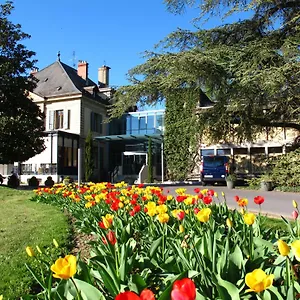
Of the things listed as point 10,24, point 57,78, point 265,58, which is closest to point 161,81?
point 265,58

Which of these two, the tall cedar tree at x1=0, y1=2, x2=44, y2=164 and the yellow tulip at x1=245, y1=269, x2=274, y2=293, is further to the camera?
the tall cedar tree at x1=0, y1=2, x2=44, y2=164

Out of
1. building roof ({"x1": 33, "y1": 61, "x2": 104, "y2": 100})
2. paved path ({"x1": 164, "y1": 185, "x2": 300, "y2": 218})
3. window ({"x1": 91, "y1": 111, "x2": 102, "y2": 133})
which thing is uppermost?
building roof ({"x1": 33, "y1": 61, "x2": 104, "y2": 100})

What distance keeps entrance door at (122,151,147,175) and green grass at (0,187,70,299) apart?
24.6 meters

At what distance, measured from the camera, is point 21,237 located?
18.7ft

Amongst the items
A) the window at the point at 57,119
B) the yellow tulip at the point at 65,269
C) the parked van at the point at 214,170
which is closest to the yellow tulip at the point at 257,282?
the yellow tulip at the point at 65,269

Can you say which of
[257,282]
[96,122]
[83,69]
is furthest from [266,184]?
[83,69]

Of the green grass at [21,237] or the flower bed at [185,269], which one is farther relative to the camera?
the green grass at [21,237]

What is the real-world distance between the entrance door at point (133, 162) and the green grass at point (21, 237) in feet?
80.9

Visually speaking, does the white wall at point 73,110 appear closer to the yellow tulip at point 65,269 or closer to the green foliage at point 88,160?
the green foliage at point 88,160

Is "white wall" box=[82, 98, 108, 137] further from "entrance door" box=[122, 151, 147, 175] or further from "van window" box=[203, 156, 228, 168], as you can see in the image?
"van window" box=[203, 156, 228, 168]

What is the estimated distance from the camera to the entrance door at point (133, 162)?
34594mm

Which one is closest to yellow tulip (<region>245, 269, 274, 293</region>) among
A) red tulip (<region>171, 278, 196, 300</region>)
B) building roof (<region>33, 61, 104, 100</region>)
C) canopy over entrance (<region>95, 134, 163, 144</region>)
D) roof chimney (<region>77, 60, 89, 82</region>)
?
red tulip (<region>171, 278, 196, 300</region>)

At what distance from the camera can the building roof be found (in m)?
34.5

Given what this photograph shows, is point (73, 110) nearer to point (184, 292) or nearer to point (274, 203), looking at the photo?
point (274, 203)
